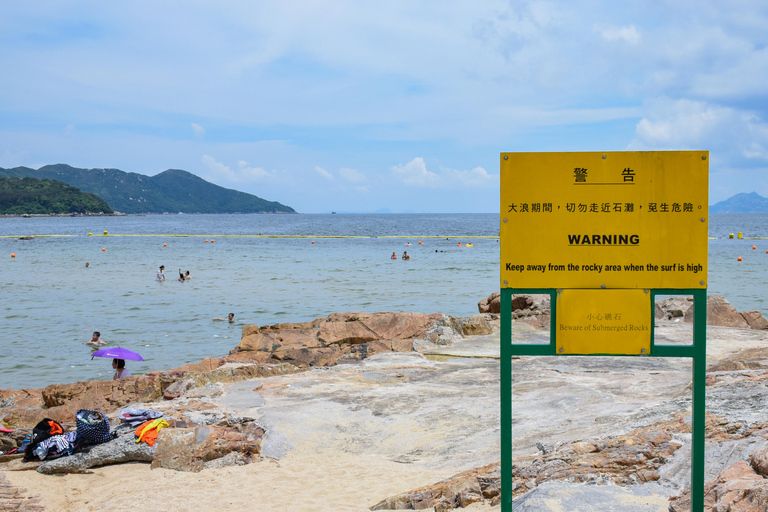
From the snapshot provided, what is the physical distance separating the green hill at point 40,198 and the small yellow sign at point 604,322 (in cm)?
17992

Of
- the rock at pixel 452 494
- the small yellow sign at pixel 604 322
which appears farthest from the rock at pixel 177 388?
the small yellow sign at pixel 604 322

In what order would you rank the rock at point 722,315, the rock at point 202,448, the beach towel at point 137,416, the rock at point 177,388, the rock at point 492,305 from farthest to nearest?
1. the rock at point 492,305
2. the rock at point 722,315
3. the rock at point 177,388
4. the beach towel at point 137,416
5. the rock at point 202,448

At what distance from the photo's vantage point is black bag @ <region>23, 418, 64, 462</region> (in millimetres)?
6922

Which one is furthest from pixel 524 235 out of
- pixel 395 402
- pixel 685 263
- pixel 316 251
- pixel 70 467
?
pixel 316 251

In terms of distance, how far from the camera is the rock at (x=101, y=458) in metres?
6.63

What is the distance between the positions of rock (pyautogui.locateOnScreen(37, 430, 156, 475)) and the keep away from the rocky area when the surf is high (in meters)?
0.01

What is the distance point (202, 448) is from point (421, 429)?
2677mm

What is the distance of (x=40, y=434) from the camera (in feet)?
22.9

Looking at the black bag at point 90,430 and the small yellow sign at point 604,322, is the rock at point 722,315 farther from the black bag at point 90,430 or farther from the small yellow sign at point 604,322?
the black bag at point 90,430

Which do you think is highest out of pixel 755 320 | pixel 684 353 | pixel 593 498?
pixel 684 353

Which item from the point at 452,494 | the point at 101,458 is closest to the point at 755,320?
the point at 452,494

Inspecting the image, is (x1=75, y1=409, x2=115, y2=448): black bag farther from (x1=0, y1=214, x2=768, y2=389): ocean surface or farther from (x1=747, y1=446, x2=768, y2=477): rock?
(x1=747, y1=446, x2=768, y2=477): rock

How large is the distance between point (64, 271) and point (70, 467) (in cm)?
3135

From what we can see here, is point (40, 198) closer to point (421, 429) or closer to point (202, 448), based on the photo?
point (202, 448)
